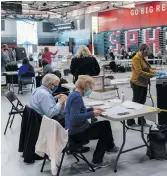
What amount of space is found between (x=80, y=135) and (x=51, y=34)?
24.6 metres

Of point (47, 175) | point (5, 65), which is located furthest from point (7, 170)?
point (5, 65)

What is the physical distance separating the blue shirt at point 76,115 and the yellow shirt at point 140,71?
5.94 ft

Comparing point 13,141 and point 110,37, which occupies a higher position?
point 110,37

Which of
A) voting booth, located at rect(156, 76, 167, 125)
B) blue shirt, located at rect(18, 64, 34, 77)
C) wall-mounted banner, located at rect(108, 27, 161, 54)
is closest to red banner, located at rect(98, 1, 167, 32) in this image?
wall-mounted banner, located at rect(108, 27, 161, 54)

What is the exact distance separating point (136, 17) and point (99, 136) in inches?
722

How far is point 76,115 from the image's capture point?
10.1 feet

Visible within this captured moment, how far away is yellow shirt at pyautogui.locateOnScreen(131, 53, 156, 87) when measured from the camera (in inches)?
185

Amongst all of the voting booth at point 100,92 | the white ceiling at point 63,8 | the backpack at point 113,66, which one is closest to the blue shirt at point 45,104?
the voting booth at point 100,92

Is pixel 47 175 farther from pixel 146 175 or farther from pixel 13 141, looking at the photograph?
pixel 13 141

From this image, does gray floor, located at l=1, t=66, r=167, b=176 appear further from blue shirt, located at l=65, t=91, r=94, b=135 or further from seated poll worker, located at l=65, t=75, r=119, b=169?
blue shirt, located at l=65, t=91, r=94, b=135

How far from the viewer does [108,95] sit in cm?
440

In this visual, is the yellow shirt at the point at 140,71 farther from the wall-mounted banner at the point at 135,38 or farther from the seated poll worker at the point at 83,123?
the wall-mounted banner at the point at 135,38

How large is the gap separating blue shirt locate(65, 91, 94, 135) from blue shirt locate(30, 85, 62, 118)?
0.96 ft

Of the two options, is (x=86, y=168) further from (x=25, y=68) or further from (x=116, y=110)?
(x=25, y=68)
